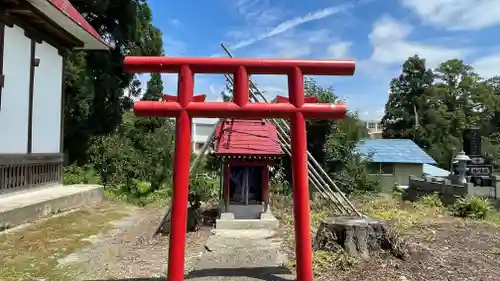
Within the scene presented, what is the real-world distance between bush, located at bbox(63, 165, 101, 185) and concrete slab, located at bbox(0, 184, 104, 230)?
334cm

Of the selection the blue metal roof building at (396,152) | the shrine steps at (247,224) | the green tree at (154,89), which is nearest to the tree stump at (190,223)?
the shrine steps at (247,224)

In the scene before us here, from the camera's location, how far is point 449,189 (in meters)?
16.4

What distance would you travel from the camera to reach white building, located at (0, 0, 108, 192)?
33.8 ft

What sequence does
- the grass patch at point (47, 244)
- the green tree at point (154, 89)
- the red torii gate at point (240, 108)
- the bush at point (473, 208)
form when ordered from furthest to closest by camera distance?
the green tree at point (154, 89), the bush at point (473, 208), the grass patch at point (47, 244), the red torii gate at point (240, 108)

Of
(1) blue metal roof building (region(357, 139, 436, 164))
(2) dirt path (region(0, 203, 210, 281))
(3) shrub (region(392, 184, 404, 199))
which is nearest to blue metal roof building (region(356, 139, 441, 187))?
(1) blue metal roof building (region(357, 139, 436, 164))

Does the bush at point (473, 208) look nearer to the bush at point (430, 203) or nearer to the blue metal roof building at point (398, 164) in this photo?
the bush at point (430, 203)

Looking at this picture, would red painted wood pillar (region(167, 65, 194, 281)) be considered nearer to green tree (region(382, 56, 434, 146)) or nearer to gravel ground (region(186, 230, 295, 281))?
gravel ground (region(186, 230, 295, 281))

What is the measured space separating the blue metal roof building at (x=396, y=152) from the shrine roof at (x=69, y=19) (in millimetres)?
20760

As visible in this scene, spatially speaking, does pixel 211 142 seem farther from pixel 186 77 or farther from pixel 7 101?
pixel 186 77

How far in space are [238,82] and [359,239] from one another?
10.3 ft

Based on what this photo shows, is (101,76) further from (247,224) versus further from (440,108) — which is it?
(440,108)

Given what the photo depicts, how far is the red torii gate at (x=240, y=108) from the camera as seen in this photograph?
5625mm

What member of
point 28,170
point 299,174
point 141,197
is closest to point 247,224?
point 299,174

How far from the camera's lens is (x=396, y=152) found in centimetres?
3250
